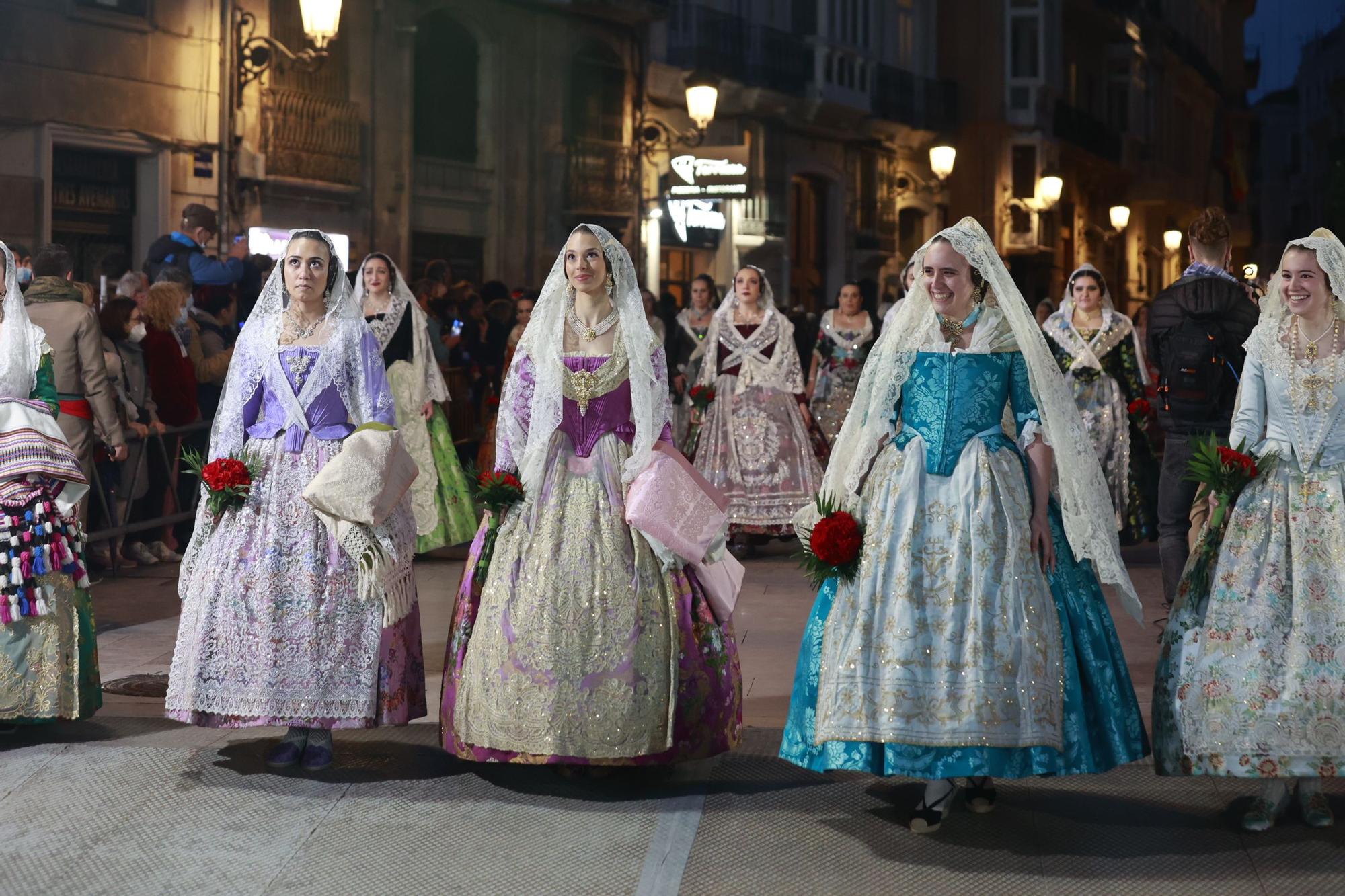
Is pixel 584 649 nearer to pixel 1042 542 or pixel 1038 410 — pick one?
pixel 1042 542

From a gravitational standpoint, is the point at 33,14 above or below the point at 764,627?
above

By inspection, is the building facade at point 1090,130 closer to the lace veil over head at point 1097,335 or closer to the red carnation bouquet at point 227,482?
the lace veil over head at point 1097,335

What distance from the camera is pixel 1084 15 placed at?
35.2 m

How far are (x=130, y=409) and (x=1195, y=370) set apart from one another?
5718 millimetres

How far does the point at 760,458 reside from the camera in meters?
11.4

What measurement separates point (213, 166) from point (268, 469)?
1000cm

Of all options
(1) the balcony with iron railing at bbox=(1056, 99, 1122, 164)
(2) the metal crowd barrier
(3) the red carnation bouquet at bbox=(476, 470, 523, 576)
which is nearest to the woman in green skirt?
(2) the metal crowd barrier

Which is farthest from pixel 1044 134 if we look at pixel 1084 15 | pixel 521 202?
pixel 521 202

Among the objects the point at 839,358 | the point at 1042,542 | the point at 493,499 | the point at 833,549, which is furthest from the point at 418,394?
the point at 1042,542

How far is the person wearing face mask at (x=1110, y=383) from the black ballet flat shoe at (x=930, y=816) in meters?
5.98

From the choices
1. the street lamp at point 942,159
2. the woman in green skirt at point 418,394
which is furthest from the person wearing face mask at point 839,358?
the street lamp at point 942,159

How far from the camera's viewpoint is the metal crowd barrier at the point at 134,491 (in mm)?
9672

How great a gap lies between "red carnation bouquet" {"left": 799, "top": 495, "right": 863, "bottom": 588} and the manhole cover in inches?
118

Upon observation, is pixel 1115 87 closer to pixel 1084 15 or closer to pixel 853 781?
pixel 1084 15
